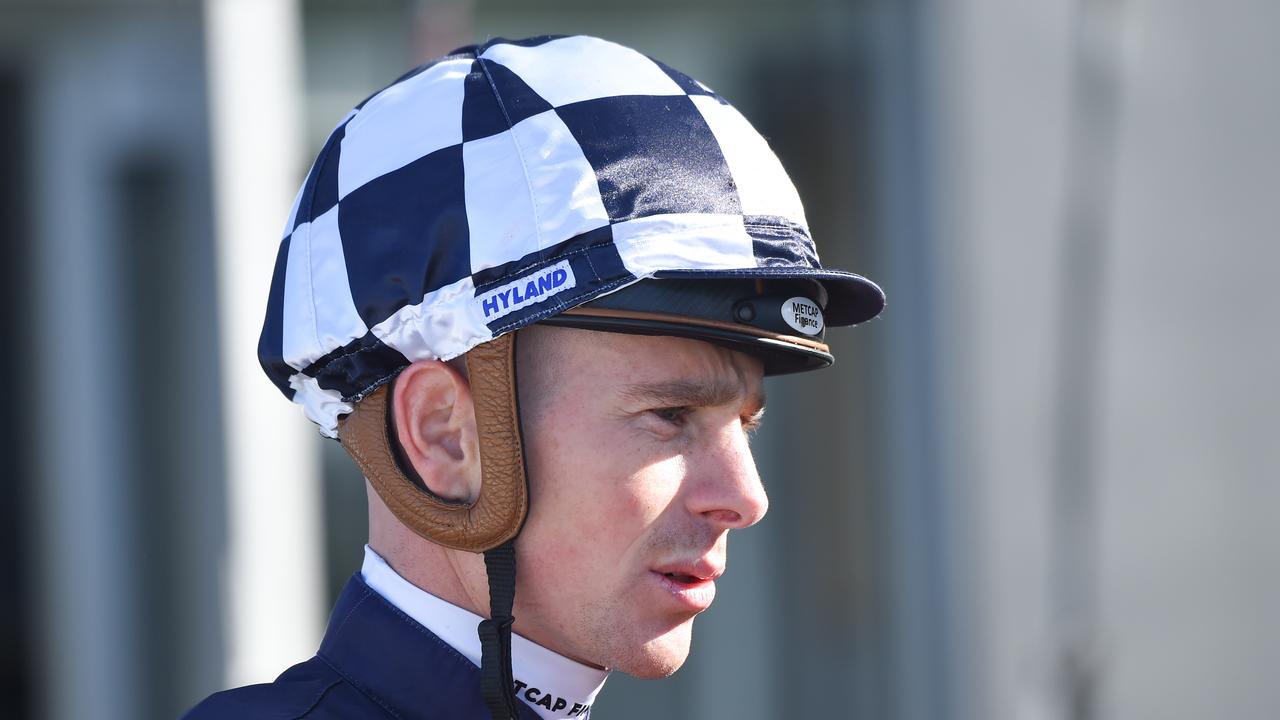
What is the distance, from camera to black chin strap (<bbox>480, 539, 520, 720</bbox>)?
1684 millimetres

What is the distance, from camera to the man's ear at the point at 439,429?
1.73 metres

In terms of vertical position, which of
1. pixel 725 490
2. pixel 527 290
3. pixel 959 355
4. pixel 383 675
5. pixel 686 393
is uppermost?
pixel 527 290

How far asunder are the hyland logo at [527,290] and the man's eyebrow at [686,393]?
154 mm

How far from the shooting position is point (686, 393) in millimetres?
1733

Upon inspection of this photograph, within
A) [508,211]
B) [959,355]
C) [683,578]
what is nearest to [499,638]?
[683,578]

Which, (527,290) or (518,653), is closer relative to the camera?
(527,290)

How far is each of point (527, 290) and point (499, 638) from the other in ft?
1.32

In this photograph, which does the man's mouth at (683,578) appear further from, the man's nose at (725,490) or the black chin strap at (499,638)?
the black chin strap at (499,638)

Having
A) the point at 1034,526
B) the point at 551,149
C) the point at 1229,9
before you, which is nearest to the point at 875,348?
the point at 1034,526

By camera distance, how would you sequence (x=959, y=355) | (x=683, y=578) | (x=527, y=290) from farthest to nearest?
(x=959, y=355), (x=683, y=578), (x=527, y=290)

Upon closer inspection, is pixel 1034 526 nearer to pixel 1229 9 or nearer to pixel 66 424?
pixel 1229 9

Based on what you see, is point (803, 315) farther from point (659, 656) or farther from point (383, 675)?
point (383, 675)

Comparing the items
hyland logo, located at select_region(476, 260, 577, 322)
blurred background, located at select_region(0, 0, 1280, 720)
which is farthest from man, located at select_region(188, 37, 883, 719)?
blurred background, located at select_region(0, 0, 1280, 720)

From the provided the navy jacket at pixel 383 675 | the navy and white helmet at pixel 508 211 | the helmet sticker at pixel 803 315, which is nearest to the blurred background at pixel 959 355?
the navy and white helmet at pixel 508 211
